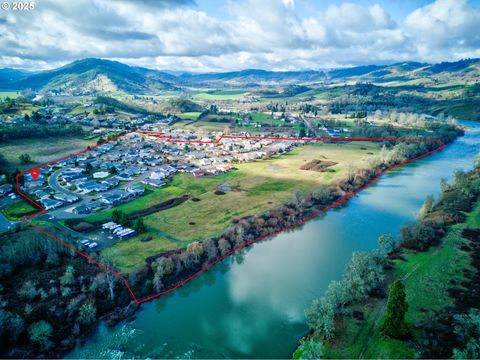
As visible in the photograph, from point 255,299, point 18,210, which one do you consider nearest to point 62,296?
point 255,299

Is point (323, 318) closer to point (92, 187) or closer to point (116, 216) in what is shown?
point (116, 216)

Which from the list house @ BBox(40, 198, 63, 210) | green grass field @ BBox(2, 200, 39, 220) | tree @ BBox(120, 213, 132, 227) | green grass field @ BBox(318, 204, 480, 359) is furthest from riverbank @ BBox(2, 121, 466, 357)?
green grass field @ BBox(318, 204, 480, 359)

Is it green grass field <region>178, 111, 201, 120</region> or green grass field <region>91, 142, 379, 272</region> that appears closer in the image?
green grass field <region>91, 142, 379, 272</region>

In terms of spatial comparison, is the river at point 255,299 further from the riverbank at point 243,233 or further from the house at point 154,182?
the house at point 154,182

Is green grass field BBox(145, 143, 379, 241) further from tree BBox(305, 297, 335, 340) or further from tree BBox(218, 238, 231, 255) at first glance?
tree BBox(305, 297, 335, 340)

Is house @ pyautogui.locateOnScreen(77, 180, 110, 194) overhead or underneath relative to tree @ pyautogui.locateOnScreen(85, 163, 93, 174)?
underneath

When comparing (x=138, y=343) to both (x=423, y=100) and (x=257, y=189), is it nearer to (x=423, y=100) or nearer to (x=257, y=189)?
(x=257, y=189)

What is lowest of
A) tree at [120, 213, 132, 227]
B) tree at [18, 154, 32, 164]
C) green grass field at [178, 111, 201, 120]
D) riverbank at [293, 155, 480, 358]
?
riverbank at [293, 155, 480, 358]
